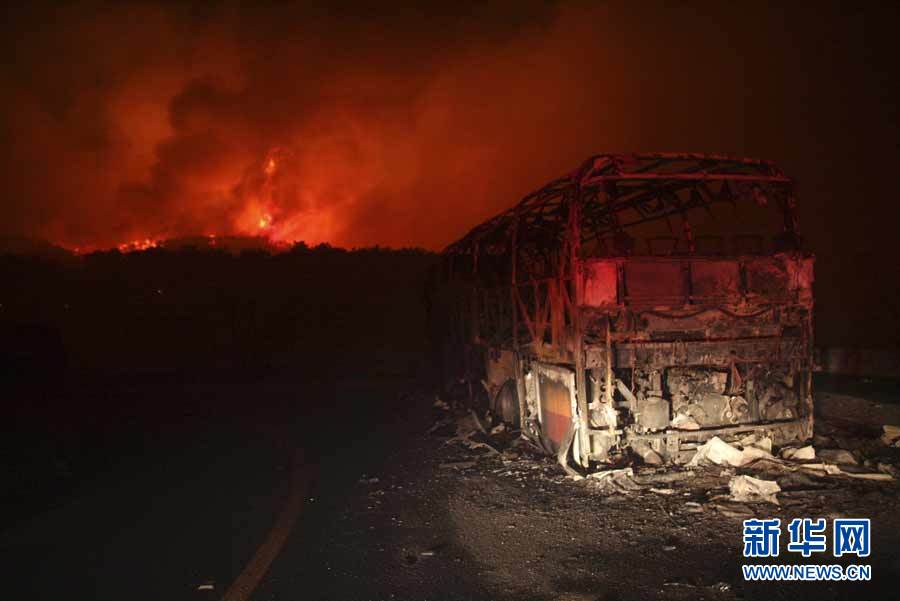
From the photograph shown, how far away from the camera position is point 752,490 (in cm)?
602

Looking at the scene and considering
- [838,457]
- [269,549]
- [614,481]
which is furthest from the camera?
[838,457]

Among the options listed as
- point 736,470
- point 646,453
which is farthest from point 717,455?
point 646,453

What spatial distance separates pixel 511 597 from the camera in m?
4.25

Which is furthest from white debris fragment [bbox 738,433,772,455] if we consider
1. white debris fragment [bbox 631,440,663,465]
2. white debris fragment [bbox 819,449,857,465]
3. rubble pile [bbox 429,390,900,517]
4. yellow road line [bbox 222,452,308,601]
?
yellow road line [bbox 222,452,308,601]

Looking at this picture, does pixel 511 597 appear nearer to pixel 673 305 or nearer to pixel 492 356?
pixel 673 305

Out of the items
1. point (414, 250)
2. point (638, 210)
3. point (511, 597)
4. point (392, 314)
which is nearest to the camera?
point (511, 597)

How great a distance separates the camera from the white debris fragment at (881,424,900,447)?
299 inches

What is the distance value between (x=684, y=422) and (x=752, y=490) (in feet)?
4.38

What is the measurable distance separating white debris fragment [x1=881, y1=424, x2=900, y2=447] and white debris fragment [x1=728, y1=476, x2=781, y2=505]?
2650 mm

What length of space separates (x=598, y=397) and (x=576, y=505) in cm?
137

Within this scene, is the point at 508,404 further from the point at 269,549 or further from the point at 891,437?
the point at 269,549

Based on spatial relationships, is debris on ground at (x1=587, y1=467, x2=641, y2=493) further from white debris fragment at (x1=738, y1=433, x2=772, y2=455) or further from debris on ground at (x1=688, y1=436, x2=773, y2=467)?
white debris fragment at (x1=738, y1=433, x2=772, y2=455)

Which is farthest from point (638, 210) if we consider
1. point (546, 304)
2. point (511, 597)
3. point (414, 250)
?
point (414, 250)

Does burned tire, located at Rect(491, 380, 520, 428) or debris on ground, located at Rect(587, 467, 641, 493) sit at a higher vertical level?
burned tire, located at Rect(491, 380, 520, 428)
